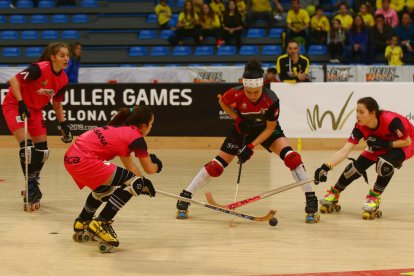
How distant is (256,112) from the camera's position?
8273 millimetres

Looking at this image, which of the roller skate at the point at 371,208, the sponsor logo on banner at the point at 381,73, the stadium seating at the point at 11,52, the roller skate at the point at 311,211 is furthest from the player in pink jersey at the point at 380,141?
the stadium seating at the point at 11,52

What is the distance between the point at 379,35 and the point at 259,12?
3.07 metres

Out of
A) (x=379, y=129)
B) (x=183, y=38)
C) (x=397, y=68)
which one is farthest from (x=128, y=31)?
(x=379, y=129)

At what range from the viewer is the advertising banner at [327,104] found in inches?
556

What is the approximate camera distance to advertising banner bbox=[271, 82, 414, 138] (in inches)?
556

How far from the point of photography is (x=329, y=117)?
14234mm

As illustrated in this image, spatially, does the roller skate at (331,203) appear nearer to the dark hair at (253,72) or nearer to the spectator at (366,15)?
the dark hair at (253,72)

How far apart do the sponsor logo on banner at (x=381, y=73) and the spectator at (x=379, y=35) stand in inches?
89.2

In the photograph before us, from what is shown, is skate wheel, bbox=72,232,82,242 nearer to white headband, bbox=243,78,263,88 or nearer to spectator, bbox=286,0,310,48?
white headband, bbox=243,78,263,88

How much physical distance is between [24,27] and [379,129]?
46.8ft

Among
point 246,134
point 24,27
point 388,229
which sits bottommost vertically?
point 24,27

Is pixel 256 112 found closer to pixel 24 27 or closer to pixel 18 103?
pixel 18 103

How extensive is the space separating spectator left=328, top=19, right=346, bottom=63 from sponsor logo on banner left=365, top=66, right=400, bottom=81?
215 centimetres

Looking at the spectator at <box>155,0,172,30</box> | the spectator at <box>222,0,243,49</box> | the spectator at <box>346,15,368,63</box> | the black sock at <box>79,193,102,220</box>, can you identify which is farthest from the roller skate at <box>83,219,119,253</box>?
the spectator at <box>155,0,172,30</box>
